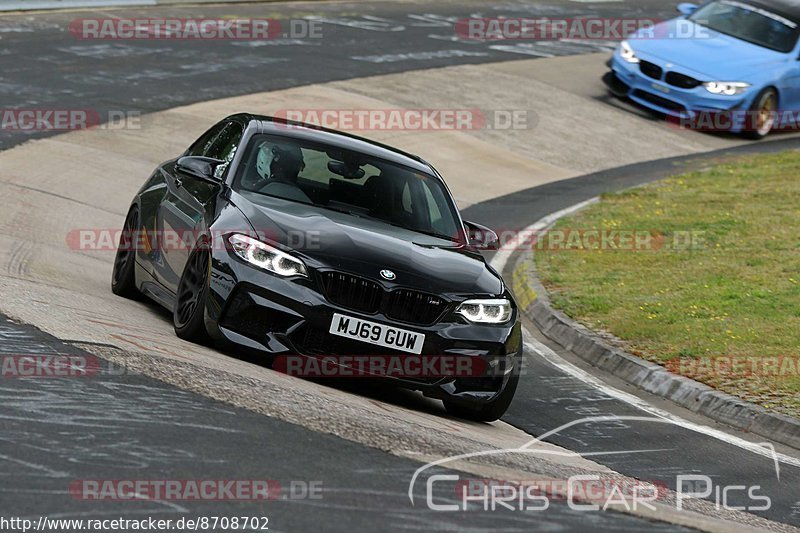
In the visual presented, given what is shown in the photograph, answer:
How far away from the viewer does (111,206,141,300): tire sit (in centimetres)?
999

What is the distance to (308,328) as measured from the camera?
25.3 ft

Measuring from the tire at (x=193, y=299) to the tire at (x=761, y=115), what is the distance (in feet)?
52.9

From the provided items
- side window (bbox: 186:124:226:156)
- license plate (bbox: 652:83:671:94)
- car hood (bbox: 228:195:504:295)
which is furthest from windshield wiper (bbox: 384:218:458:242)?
license plate (bbox: 652:83:671:94)

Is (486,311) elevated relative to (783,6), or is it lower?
elevated

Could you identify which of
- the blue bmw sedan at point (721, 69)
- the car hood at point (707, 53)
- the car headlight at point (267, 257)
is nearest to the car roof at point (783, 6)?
the blue bmw sedan at point (721, 69)

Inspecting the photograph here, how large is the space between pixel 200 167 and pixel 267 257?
1449 millimetres

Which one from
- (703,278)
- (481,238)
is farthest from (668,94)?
(481,238)

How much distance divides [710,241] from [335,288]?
7989 millimetres

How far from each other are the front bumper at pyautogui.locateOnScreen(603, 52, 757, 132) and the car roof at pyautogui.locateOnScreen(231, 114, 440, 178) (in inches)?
534

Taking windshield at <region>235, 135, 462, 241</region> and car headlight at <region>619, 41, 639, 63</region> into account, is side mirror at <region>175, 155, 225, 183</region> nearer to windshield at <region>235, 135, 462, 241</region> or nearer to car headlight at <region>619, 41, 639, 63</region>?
windshield at <region>235, 135, 462, 241</region>

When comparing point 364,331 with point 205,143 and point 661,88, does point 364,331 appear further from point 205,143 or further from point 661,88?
point 661,88

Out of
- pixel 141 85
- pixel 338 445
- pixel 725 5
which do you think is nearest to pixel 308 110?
pixel 141 85

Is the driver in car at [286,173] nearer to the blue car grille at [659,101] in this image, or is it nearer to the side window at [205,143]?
the side window at [205,143]

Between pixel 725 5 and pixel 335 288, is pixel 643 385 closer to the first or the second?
pixel 335 288
